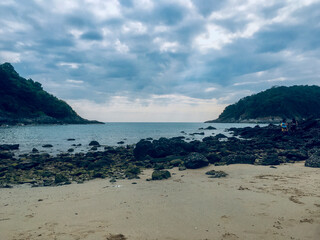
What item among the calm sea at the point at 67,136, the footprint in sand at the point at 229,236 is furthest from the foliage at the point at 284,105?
the footprint in sand at the point at 229,236

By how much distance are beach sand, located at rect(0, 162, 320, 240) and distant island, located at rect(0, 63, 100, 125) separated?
4395 inches

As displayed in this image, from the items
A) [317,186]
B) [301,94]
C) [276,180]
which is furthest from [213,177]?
[301,94]

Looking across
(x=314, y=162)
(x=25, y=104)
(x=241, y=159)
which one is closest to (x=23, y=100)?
(x=25, y=104)

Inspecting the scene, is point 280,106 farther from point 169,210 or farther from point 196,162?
point 169,210

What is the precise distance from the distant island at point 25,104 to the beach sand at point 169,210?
366 ft

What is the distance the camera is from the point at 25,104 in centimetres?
12300

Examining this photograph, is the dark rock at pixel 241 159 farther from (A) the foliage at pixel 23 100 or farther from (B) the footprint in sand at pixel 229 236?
(A) the foliage at pixel 23 100

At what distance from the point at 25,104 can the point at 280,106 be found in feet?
553

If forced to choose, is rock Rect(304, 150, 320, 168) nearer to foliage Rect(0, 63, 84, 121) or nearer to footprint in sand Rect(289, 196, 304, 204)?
footprint in sand Rect(289, 196, 304, 204)

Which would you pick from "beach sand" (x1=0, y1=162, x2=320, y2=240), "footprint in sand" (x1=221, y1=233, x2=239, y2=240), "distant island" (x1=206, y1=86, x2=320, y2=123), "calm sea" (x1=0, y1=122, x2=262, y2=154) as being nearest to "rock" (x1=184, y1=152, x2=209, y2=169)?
"beach sand" (x1=0, y1=162, x2=320, y2=240)

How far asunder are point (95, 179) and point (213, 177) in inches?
252

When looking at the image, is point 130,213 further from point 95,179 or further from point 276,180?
point 276,180

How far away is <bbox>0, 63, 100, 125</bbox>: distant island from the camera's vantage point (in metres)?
108

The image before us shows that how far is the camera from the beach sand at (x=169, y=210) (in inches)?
178
